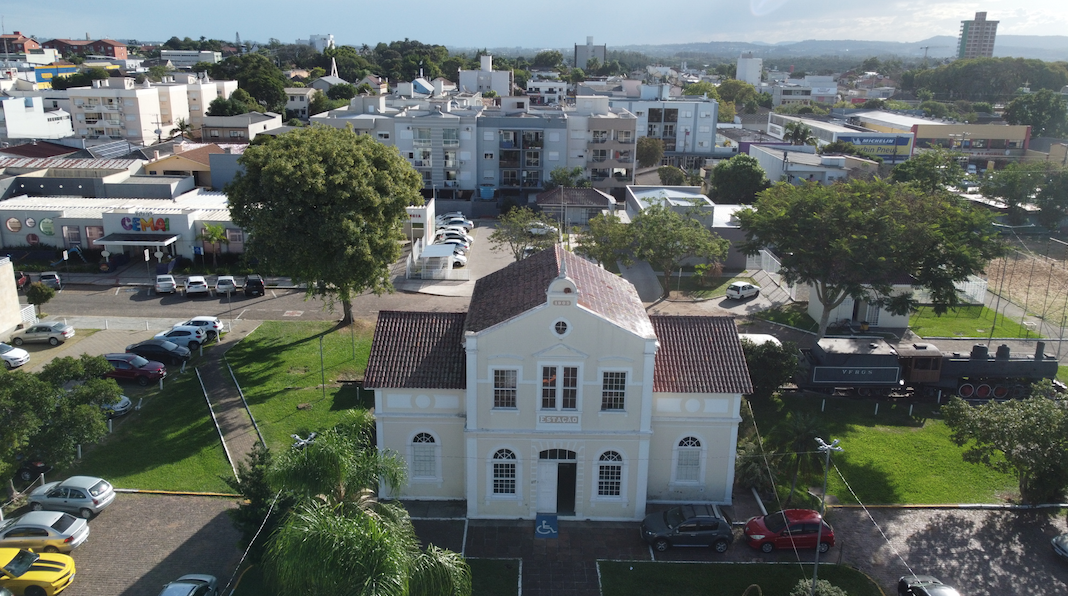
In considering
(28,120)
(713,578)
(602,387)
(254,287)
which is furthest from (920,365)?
(28,120)

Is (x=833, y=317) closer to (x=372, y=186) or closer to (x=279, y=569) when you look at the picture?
(x=372, y=186)

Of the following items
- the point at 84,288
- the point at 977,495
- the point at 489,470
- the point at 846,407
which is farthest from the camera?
the point at 84,288

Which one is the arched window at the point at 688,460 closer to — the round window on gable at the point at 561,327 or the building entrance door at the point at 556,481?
the building entrance door at the point at 556,481

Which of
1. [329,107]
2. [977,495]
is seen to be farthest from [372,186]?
[329,107]

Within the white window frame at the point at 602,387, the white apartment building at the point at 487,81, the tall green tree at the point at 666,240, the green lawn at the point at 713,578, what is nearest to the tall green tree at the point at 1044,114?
the white apartment building at the point at 487,81

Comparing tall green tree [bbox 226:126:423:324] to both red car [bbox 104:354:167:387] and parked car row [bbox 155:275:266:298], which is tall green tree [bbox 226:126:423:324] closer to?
red car [bbox 104:354:167:387]

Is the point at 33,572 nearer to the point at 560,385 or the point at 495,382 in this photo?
the point at 495,382
